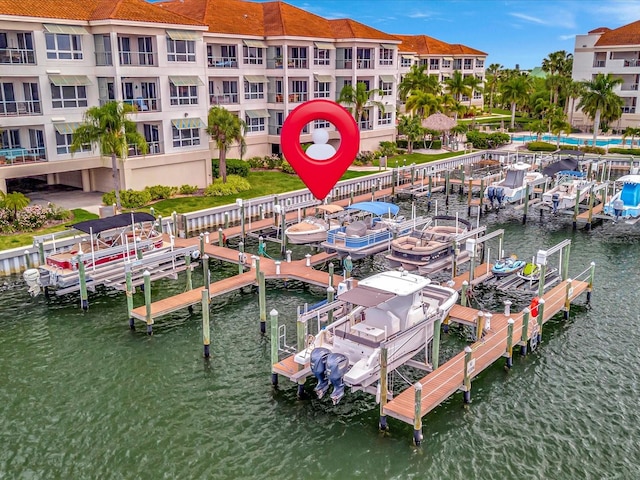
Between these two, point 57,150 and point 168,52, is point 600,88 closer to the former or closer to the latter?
point 168,52

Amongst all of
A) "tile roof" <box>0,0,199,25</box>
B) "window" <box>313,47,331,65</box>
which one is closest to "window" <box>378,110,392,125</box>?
"window" <box>313,47,331,65</box>

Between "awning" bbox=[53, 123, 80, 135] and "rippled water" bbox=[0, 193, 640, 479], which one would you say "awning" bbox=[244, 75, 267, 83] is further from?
"rippled water" bbox=[0, 193, 640, 479]

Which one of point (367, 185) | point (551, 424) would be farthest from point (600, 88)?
point (551, 424)

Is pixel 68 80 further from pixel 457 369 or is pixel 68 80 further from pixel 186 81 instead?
pixel 457 369

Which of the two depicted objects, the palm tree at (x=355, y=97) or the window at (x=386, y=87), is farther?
the window at (x=386, y=87)

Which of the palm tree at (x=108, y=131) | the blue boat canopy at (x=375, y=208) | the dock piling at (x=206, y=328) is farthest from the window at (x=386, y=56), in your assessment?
the dock piling at (x=206, y=328)

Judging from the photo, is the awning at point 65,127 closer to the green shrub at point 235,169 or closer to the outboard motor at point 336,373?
the green shrub at point 235,169

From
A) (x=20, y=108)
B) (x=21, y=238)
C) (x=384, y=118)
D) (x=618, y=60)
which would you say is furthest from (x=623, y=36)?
(x=21, y=238)
